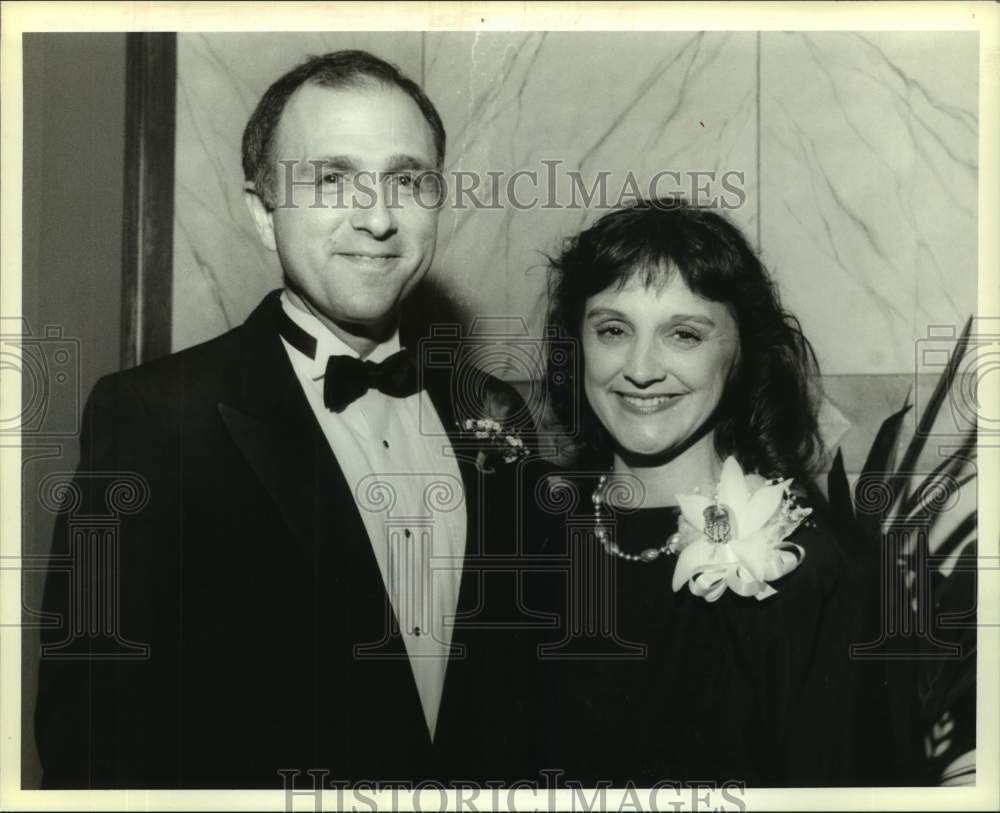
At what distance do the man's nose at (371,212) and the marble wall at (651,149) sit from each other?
15 cm

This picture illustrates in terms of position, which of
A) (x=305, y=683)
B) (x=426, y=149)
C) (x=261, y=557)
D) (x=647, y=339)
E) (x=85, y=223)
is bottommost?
(x=305, y=683)

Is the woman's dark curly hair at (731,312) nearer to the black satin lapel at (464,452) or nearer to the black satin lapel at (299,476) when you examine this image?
the black satin lapel at (464,452)

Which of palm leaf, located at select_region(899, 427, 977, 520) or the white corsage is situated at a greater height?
palm leaf, located at select_region(899, 427, 977, 520)

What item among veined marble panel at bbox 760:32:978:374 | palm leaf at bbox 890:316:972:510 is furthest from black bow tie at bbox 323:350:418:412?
palm leaf at bbox 890:316:972:510

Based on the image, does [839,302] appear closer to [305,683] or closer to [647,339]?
[647,339]

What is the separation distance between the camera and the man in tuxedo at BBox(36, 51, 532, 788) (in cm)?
269

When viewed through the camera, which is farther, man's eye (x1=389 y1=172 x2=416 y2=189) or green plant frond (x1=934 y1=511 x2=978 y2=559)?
green plant frond (x1=934 y1=511 x2=978 y2=559)

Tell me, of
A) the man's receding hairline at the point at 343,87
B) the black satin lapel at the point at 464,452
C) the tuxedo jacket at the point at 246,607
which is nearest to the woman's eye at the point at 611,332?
the tuxedo jacket at the point at 246,607

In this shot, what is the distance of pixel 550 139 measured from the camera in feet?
8.98

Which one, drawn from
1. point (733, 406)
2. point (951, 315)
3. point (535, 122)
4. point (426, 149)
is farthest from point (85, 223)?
point (951, 315)

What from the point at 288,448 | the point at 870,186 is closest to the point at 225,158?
the point at 288,448

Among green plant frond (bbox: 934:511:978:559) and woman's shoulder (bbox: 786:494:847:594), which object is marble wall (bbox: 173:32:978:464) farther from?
green plant frond (bbox: 934:511:978:559)

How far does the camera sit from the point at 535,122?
2736 mm

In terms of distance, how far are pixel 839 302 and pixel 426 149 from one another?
109 centimetres
